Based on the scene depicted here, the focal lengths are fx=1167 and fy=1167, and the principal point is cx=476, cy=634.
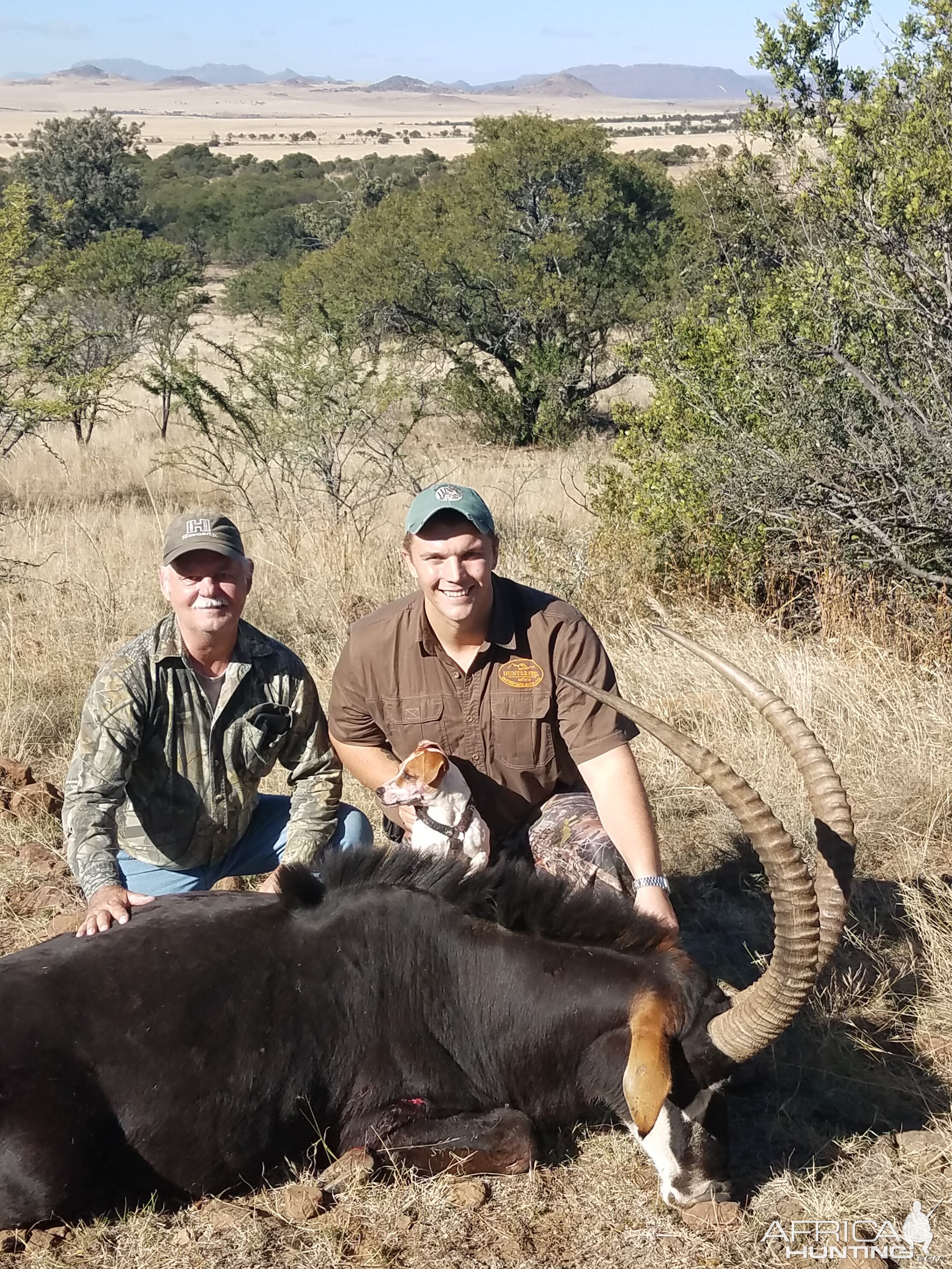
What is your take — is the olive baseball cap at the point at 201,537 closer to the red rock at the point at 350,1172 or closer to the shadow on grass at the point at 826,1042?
the red rock at the point at 350,1172

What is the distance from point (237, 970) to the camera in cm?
324

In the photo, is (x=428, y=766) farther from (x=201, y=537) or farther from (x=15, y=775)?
(x=15, y=775)

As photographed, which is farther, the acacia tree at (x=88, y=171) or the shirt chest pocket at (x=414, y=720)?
the acacia tree at (x=88, y=171)

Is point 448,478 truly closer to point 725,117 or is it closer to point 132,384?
point 132,384

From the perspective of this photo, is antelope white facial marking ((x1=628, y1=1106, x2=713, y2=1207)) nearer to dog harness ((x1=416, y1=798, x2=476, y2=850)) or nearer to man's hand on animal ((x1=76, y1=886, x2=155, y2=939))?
dog harness ((x1=416, y1=798, x2=476, y2=850))

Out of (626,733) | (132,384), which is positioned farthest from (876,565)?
(132,384)

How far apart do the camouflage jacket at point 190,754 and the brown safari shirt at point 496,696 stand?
0.67 ft

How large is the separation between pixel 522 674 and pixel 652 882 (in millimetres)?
866

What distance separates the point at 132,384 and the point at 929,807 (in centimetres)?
1783

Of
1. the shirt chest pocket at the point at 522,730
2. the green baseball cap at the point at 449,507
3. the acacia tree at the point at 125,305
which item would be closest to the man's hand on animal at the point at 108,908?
the shirt chest pocket at the point at 522,730

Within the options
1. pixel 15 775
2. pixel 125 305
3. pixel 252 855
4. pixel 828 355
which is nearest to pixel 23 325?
pixel 15 775

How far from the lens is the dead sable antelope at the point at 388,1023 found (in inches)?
116

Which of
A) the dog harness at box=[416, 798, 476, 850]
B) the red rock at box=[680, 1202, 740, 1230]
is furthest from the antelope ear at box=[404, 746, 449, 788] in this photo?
the red rock at box=[680, 1202, 740, 1230]

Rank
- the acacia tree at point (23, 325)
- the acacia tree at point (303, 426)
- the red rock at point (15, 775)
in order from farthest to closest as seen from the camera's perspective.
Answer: the acacia tree at point (303, 426) < the acacia tree at point (23, 325) < the red rock at point (15, 775)
